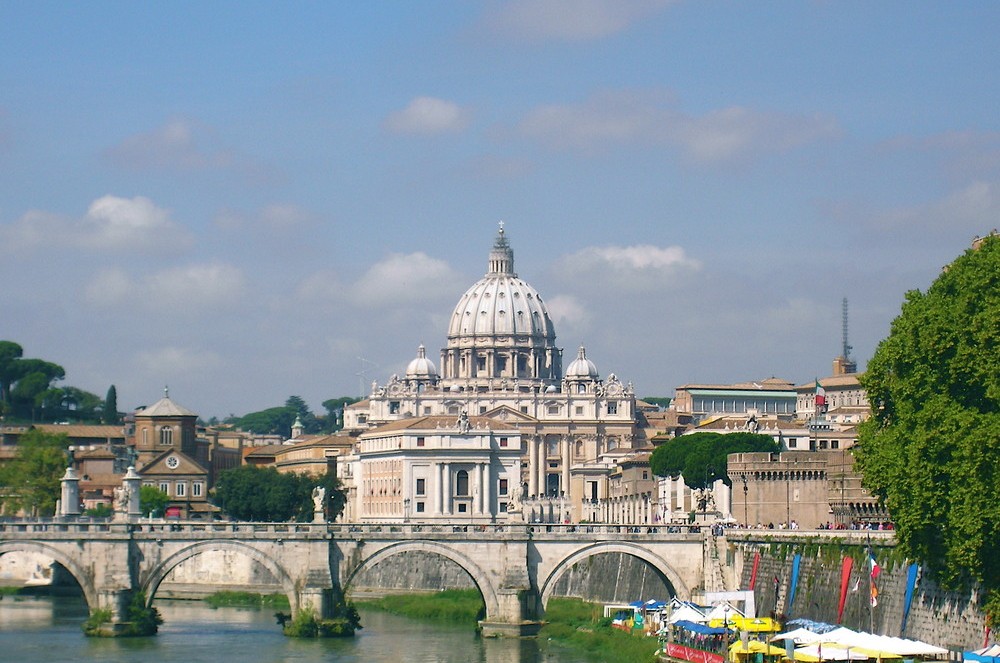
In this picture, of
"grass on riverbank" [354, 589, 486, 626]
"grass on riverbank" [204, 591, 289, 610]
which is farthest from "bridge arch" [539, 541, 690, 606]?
"grass on riverbank" [204, 591, 289, 610]

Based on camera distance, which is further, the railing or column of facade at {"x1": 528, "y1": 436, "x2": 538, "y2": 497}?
column of facade at {"x1": 528, "y1": 436, "x2": 538, "y2": 497}

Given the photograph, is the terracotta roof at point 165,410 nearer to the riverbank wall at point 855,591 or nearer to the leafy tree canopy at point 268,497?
the leafy tree canopy at point 268,497

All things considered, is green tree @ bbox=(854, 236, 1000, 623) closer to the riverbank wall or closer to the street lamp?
the riverbank wall

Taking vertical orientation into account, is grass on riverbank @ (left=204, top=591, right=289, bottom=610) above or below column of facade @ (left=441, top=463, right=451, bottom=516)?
below

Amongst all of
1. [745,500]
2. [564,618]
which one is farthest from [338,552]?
[745,500]

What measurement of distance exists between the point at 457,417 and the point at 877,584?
92.0 meters

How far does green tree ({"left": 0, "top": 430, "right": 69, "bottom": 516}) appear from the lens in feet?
Answer: 358

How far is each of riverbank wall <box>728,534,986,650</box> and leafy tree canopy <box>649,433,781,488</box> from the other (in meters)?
38.1

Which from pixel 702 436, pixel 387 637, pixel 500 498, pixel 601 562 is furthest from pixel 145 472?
pixel 387 637

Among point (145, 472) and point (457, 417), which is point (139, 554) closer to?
point (145, 472)

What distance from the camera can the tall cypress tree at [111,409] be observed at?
540 ft

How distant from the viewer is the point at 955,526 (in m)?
47.8

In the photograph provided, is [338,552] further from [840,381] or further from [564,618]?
[840,381]

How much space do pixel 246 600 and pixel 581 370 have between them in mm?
105604
